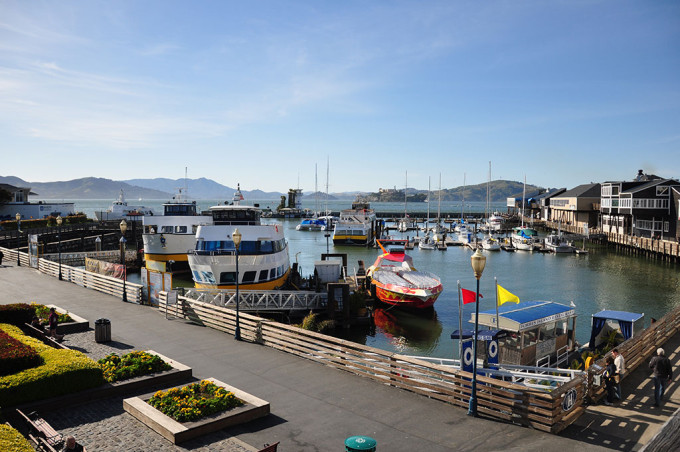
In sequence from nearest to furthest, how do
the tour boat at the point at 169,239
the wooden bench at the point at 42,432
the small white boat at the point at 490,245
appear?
the wooden bench at the point at 42,432 < the tour boat at the point at 169,239 < the small white boat at the point at 490,245

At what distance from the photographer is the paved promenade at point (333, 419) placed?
1052 centimetres

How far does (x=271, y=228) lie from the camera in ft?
104

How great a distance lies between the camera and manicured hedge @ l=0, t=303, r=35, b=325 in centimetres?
1812

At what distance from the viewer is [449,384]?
1294 cm

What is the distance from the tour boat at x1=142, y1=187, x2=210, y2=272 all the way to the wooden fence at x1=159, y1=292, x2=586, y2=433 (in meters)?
31.0

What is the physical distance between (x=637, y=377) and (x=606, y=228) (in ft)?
268

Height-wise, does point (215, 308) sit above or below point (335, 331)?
above

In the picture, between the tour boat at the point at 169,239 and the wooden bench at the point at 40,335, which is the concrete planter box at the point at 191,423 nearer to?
the wooden bench at the point at 40,335

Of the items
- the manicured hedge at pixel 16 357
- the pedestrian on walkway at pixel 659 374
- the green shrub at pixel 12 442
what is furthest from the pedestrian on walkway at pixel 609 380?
the manicured hedge at pixel 16 357

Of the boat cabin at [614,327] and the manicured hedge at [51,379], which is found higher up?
the manicured hedge at [51,379]

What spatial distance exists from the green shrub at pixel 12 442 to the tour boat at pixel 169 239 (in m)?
36.9

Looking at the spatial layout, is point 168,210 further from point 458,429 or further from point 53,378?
point 458,429

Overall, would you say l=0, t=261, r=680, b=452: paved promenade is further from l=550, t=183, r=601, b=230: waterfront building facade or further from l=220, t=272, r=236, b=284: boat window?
l=550, t=183, r=601, b=230: waterfront building facade

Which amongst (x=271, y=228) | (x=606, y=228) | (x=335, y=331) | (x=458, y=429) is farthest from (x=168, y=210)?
(x=606, y=228)
